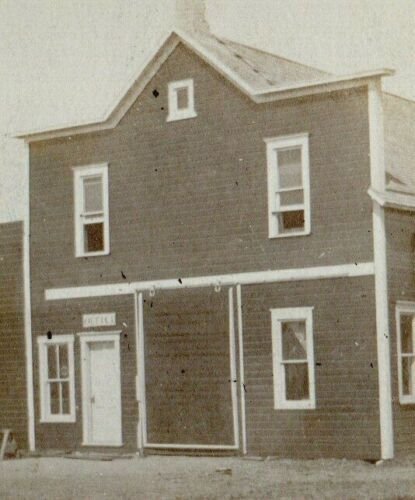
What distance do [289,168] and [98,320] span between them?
5.36 meters

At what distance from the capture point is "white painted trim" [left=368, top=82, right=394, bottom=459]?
2298 centimetres

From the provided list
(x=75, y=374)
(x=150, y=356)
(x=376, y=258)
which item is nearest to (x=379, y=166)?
(x=376, y=258)

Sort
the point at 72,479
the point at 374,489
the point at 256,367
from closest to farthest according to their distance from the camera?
1. the point at 374,489
2. the point at 72,479
3. the point at 256,367

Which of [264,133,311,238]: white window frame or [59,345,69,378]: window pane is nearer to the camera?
[264,133,311,238]: white window frame

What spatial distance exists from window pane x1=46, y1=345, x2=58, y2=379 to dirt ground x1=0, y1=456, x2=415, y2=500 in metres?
2.42

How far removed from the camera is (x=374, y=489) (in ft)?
59.6

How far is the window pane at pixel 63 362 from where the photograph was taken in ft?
90.3

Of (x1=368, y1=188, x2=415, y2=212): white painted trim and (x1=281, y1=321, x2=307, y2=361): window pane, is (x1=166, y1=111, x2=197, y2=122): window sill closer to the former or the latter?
(x1=368, y1=188, x2=415, y2=212): white painted trim

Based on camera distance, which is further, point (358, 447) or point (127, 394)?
point (127, 394)

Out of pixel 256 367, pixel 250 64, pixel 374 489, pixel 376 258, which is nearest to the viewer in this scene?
pixel 374 489

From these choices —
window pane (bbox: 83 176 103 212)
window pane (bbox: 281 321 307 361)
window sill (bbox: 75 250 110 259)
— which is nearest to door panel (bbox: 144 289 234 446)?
window pane (bbox: 281 321 307 361)

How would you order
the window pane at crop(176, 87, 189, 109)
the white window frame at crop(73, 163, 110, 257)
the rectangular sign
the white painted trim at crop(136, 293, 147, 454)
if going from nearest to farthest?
the window pane at crop(176, 87, 189, 109) → the white painted trim at crop(136, 293, 147, 454) → the rectangular sign → the white window frame at crop(73, 163, 110, 257)

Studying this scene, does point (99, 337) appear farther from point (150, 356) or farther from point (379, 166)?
point (379, 166)

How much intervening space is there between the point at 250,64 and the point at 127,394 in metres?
7.06
